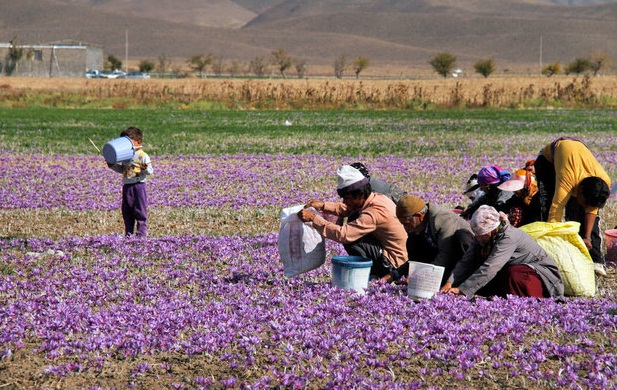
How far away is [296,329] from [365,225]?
1.76 m

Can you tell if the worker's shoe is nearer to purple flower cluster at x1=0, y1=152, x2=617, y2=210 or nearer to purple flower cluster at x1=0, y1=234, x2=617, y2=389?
purple flower cluster at x1=0, y1=234, x2=617, y2=389

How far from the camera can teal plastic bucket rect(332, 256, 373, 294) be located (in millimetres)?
8906

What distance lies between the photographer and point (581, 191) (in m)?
10.3

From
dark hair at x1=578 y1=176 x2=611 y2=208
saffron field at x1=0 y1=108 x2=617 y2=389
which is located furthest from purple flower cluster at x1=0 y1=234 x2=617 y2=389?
dark hair at x1=578 y1=176 x2=611 y2=208

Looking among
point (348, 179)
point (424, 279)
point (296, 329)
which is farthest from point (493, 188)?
point (296, 329)

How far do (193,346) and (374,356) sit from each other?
5.14 ft

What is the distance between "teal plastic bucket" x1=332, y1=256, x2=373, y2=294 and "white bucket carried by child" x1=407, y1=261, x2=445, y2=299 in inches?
21.8

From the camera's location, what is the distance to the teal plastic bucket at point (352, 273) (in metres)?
8.91

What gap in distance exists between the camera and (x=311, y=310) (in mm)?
8289

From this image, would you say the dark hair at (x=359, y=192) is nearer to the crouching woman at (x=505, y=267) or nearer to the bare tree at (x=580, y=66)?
the crouching woman at (x=505, y=267)

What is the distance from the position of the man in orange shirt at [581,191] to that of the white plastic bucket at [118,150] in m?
5.60

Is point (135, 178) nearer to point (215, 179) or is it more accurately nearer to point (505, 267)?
point (505, 267)

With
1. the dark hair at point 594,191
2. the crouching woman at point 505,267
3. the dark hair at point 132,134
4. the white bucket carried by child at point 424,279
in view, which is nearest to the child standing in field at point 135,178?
the dark hair at point 132,134

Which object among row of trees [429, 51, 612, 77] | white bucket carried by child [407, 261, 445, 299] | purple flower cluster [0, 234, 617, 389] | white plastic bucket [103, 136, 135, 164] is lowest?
purple flower cluster [0, 234, 617, 389]
